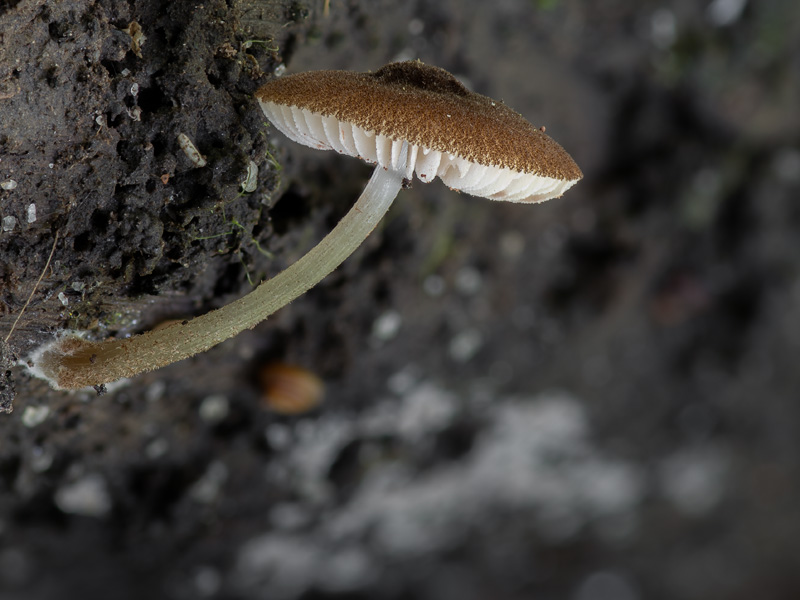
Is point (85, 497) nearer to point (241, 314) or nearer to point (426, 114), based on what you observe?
point (241, 314)

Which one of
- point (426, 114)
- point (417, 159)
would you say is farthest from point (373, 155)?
point (426, 114)

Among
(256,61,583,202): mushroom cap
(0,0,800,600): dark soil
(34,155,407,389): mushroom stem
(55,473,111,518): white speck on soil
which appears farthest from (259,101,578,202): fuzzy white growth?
(55,473,111,518): white speck on soil

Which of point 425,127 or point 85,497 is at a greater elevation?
point 85,497

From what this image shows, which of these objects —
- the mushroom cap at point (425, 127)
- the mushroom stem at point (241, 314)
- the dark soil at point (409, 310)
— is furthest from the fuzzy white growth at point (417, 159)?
the dark soil at point (409, 310)

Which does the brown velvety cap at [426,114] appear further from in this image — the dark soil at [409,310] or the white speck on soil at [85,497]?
the white speck on soil at [85,497]

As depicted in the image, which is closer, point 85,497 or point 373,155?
point 373,155

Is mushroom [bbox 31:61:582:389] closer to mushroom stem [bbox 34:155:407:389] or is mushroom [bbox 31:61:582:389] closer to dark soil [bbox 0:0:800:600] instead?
mushroom stem [bbox 34:155:407:389]

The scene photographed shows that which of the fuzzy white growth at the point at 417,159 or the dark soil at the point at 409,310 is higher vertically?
the dark soil at the point at 409,310
